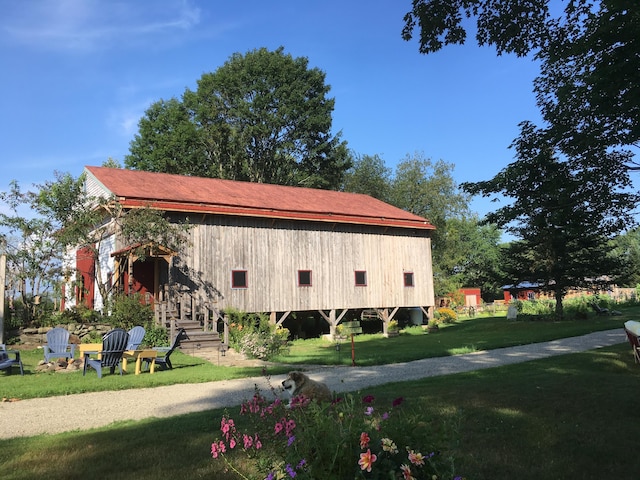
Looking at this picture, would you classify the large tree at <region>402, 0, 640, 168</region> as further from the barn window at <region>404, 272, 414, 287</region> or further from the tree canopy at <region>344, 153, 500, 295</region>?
the tree canopy at <region>344, 153, 500, 295</region>

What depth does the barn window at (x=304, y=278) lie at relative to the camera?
847 inches

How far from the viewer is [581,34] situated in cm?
758

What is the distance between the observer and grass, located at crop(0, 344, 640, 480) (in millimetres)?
4102

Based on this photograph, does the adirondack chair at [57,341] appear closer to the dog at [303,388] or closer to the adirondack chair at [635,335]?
the dog at [303,388]

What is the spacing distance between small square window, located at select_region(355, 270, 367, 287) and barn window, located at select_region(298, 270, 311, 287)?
8.77 ft

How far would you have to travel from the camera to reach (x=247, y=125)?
37.5m

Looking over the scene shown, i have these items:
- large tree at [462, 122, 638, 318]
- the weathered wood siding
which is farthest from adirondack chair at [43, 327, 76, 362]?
large tree at [462, 122, 638, 318]

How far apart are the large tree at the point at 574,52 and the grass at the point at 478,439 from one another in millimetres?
3681

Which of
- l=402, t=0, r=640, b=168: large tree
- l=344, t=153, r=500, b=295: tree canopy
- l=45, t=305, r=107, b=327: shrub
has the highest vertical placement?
l=344, t=153, r=500, b=295: tree canopy

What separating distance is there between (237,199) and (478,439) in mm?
17479

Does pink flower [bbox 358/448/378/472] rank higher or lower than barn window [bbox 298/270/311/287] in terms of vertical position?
lower

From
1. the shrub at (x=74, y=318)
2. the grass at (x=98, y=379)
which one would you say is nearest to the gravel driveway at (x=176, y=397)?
the grass at (x=98, y=379)

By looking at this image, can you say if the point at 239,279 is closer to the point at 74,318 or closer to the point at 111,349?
the point at 74,318

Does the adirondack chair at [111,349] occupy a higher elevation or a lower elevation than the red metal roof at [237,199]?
lower
